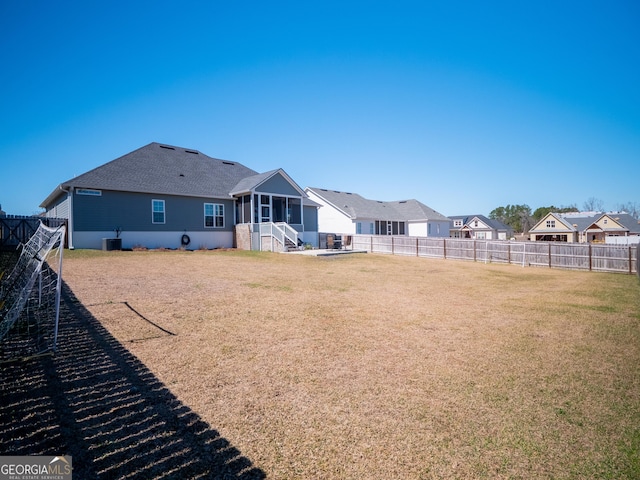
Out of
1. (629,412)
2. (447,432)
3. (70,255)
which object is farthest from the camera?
(70,255)

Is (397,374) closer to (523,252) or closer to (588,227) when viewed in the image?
(523,252)

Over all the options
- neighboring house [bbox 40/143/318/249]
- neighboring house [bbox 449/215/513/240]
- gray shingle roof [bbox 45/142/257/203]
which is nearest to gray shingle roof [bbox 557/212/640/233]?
neighboring house [bbox 449/215/513/240]

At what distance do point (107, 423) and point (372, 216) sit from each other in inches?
1545

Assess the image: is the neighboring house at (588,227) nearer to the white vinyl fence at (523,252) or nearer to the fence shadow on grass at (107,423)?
the white vinyl fence at (523,252)

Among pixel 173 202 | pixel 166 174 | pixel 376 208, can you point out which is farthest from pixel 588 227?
pixel 166 174

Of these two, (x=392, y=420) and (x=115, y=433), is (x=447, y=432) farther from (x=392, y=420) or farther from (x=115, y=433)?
(x=115, y=433)

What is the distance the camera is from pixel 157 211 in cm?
2208

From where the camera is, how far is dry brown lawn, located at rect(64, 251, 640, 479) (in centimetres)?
306

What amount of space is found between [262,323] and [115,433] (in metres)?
3.89

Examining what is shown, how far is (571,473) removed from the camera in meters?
2.87

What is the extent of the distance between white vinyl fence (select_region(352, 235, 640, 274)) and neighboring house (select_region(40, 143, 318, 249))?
761 cm

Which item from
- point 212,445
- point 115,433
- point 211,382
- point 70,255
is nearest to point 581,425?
point 212,445

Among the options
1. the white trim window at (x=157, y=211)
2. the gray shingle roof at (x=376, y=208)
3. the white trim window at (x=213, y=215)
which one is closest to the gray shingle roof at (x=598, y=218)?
the gray shingle roof at (x=376, y=208)

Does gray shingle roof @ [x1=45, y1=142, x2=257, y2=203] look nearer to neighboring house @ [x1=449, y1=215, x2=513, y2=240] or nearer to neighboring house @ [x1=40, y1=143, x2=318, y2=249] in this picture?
neighboring house @ [x1=40, y1=143, x2=318, y2=249]
